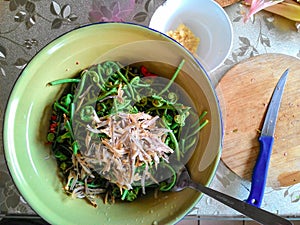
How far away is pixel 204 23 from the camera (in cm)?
105

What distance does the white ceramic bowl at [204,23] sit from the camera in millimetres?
1007


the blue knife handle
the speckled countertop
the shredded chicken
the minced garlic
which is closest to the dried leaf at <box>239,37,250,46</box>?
the speckled countertop

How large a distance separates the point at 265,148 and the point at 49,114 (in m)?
0.48

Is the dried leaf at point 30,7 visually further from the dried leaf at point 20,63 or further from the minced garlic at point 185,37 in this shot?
the minced garlic at point 185,37

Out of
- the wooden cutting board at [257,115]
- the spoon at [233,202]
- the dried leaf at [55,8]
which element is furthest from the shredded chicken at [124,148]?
the dried leaf at [55,8]

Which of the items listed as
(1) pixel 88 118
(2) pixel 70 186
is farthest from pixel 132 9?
(2) pixel 70 186

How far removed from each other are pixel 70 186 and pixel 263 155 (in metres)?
0.43

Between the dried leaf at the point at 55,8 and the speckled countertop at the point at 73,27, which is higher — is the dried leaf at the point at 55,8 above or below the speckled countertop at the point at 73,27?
above

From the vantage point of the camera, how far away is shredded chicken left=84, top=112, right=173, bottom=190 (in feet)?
2.76

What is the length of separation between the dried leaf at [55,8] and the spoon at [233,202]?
46cm

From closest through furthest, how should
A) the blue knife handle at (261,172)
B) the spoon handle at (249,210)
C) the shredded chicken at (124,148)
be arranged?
the spoon handle at (249,210) < the shredded chicken at (124,148) < the blue knife handle at (261,172)

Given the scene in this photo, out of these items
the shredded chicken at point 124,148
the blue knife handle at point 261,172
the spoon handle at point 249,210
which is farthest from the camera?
the blue knife handle at point 261,172

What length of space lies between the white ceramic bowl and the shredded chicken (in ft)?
0.82

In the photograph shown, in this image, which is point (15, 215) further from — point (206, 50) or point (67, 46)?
point (206, 50)
